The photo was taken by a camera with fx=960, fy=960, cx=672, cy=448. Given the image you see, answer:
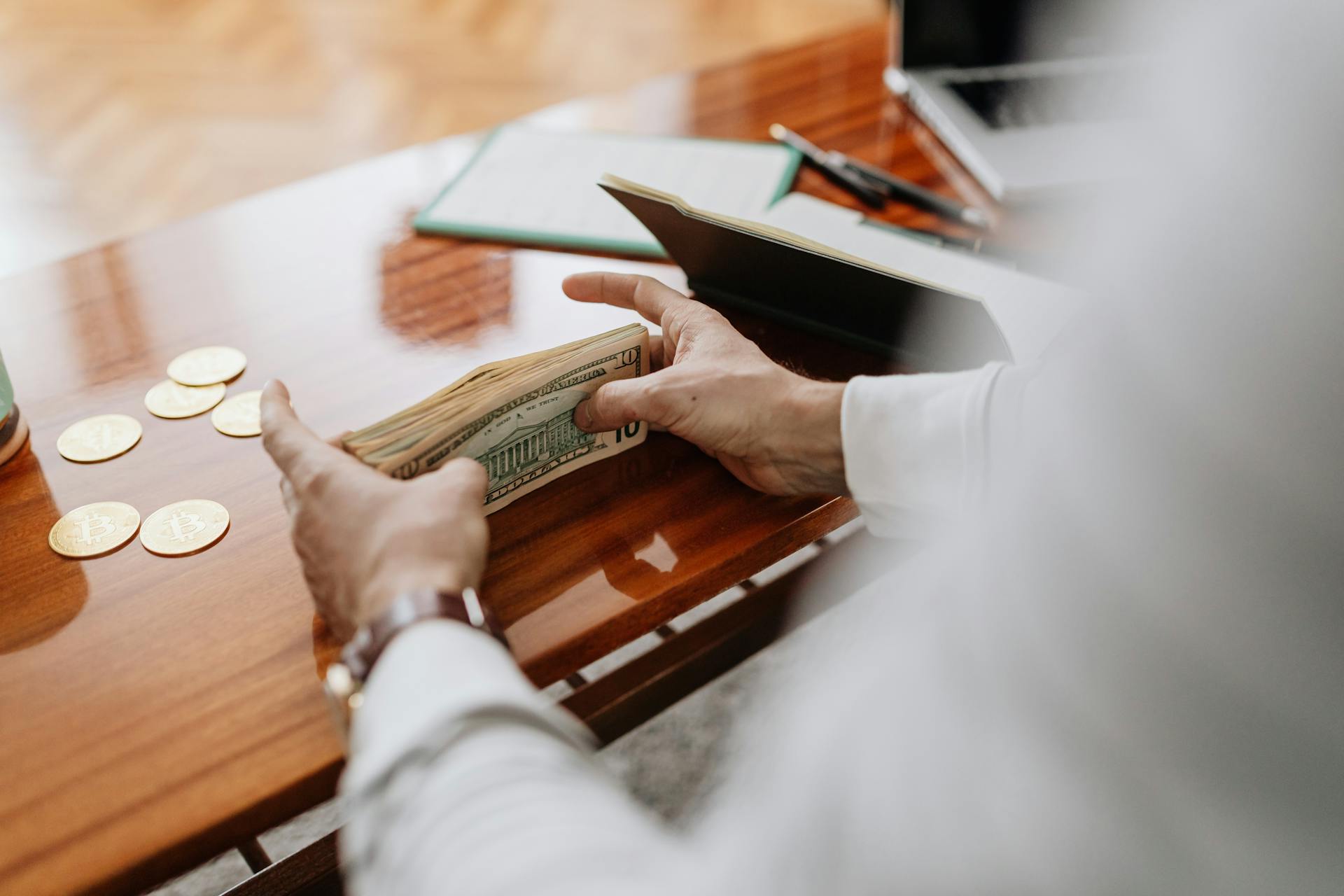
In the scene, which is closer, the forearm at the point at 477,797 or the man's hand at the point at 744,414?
the forearm at the point at 477,797

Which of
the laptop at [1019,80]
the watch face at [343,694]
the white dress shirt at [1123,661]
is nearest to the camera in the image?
the white dress shirt at [1123,661]

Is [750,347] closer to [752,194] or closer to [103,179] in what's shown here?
[752,194]

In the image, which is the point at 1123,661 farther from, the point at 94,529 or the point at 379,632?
the point at 94,529

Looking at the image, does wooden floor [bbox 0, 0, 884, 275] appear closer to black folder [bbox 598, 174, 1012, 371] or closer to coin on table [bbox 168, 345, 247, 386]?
coin on table [bbox 168, 345, 247, 386]

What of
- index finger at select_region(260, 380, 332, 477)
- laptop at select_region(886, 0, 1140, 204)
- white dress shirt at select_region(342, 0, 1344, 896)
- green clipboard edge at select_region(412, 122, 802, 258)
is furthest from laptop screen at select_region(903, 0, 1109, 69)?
index finger at select_region(260, 380, 332, 477)

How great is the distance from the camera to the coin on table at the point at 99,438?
798mm

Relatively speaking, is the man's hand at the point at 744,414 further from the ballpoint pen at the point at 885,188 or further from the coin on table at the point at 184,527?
the ballpoint pen at the point at 885,188

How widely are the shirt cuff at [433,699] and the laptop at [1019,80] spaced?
977mm

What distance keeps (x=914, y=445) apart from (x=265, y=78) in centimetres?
335

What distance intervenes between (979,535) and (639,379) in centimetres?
35

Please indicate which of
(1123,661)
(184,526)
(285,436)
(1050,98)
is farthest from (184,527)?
(1050,98)

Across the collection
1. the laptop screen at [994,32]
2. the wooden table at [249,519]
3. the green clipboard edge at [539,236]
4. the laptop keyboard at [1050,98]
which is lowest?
the wooden table at [249,519]

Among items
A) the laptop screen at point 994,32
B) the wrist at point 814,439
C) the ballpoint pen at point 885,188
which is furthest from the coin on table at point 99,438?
the laptop screen at point 994,32

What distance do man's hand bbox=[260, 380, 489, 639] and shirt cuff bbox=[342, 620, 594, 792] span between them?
5 cm
